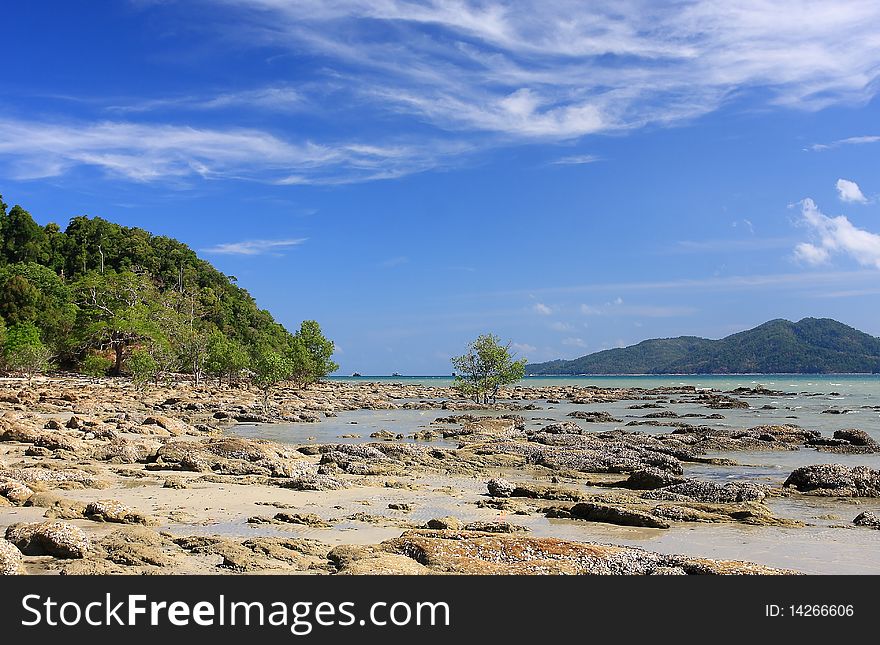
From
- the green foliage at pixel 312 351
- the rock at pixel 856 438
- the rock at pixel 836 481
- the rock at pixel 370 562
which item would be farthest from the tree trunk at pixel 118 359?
the rock at pixel 370 562

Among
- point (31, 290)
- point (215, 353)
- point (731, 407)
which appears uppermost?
point (31, 290)

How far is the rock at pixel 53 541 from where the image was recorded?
772 cm

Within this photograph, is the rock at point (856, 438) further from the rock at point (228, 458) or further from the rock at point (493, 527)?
the rock at point (228, 458)

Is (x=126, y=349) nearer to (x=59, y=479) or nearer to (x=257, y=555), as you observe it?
(x=59, y=479)

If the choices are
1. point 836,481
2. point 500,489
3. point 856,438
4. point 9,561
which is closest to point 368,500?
point 500,489

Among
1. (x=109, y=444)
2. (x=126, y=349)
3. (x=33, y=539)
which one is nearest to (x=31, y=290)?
(x=126, y=349)

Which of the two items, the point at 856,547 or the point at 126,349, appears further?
the point at 126,349

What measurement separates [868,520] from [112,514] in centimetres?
1137

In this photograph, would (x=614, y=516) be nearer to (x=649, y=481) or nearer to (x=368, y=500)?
(x=649, y=481)

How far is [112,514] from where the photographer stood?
388 inches

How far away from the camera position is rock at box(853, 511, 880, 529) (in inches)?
424

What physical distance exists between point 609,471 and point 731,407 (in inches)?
1579
